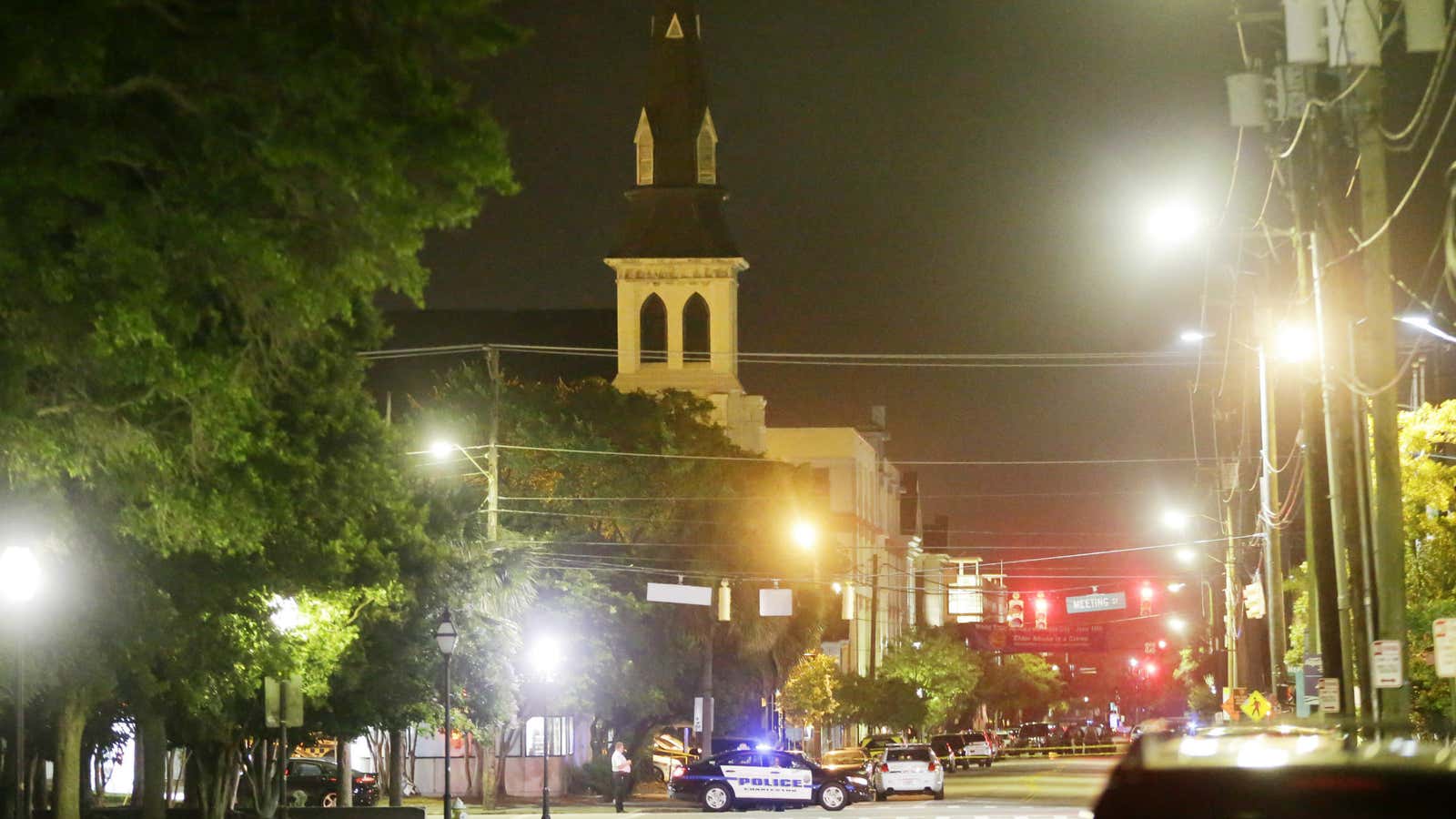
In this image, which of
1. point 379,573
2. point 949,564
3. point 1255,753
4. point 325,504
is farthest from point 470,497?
point 949,564

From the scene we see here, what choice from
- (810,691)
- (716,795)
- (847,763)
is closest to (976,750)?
(810,691)

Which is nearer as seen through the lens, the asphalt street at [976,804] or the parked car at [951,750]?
the asphalt street at [976,804]

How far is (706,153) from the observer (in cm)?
9506

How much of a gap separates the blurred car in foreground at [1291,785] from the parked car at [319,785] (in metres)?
44.7

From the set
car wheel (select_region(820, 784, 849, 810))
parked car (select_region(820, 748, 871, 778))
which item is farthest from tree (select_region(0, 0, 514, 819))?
parked car (select_region(820, 748, 871, 778))

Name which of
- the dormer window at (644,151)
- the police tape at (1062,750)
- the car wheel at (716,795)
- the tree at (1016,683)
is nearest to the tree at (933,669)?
the police tape at (1062,750)

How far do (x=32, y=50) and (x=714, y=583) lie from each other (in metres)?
49.8

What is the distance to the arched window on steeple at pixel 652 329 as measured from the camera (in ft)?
321

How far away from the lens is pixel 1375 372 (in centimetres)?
2184

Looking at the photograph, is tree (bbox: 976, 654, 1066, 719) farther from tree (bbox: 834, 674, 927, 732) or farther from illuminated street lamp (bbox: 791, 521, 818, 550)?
illuminated street lamp (bbox: 791, 521, 818, 550)

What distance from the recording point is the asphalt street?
133ft

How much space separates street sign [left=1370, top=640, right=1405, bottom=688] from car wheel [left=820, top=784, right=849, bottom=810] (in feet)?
81.1

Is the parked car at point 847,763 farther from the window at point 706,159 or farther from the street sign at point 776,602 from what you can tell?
the window at point 706,159

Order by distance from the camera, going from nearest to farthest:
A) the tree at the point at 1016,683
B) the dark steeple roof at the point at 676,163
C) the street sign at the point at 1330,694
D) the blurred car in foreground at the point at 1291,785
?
the blurred car in foreground at the point at 1291,785, the street sign at the point at 1330,694, the dark steeple roof at the point at 676,163, the tree at the point at 1016,683
